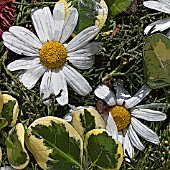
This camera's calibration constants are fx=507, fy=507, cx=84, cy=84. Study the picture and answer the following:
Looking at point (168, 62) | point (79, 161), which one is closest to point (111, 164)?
point (79, 161)

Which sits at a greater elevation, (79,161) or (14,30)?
(14,30)

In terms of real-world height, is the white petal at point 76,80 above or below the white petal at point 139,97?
above

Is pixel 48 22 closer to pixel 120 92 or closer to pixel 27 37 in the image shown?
pixel 27 37

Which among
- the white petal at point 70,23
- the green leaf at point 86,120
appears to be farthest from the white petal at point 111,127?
the white petal at point 70,23

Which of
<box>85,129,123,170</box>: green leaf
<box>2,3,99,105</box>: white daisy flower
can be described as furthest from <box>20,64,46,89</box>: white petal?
<box>85,129,123,170</box>: green leaf

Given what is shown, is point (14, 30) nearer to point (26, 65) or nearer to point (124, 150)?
point (26, 65)

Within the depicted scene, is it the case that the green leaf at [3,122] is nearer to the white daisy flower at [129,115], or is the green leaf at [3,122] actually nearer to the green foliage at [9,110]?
the green foliage at [9,110]

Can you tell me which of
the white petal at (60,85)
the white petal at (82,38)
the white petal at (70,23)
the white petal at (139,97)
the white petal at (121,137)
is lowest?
the white petal at (121,137)
